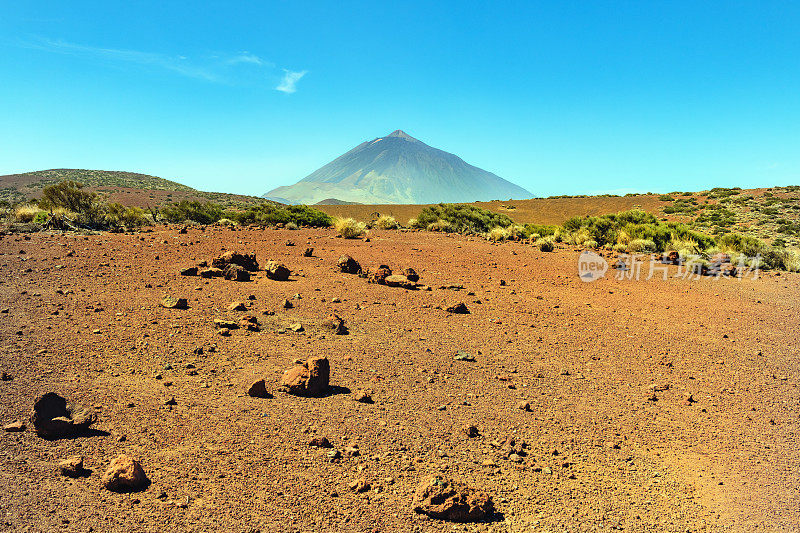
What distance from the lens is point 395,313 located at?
7.93 m

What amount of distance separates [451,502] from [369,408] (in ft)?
5.11

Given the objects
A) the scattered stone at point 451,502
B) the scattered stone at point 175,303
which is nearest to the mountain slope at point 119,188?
the scattered stone at point 175,303

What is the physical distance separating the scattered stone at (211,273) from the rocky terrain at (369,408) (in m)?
0.05

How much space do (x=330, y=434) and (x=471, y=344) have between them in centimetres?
316

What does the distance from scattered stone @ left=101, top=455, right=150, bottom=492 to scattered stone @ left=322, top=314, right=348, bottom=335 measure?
3591 mm

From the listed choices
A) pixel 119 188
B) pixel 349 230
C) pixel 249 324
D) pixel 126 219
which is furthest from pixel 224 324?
pixel 119 188

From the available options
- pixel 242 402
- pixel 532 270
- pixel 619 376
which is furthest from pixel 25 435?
pixel 532 270

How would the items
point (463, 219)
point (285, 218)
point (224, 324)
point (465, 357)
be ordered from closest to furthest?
point (465, 357), point (224, 324), point (285, 218), point (463, 219)

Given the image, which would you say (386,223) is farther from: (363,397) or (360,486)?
(360,486)

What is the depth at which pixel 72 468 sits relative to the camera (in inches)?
131

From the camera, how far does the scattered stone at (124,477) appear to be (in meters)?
3.22

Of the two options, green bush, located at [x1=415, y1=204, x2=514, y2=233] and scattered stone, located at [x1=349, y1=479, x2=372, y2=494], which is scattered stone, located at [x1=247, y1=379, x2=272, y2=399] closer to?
scattered stone, located at [x1=349, y1=479, x2=372, y2=494]

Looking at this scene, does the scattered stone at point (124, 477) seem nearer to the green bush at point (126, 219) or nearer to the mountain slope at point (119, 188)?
the green bush at point (126, 219)

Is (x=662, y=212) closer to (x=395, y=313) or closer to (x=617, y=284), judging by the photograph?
(x=617, y=284)
